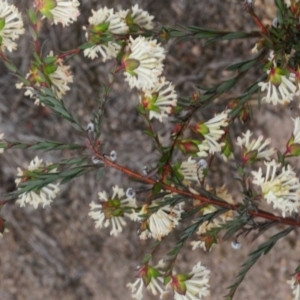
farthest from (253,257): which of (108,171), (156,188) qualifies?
(108,171)

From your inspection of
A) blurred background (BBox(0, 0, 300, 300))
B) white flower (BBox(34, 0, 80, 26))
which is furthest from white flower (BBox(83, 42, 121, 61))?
blurred background (BBox(0, 0, 300, 300))

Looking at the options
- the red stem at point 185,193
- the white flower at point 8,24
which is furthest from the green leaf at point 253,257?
the white flower at point 8,24

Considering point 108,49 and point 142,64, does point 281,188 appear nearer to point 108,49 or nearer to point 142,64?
point 142,64

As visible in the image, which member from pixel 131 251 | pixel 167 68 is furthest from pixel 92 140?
pixel 131 251

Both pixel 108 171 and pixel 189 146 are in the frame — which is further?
pixel 108 171

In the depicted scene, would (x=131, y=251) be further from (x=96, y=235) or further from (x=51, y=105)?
(x=51, y=105)

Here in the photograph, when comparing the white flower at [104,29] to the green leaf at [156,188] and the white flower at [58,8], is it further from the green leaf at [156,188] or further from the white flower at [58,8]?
the green leaf at [156,188]
